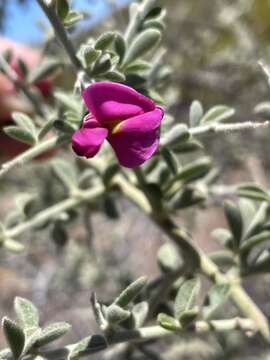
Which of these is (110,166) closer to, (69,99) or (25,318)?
(69,99)

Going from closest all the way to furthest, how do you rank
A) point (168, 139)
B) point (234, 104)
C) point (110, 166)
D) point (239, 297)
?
point (168, 139), point (239, 297), point (110, 166), point (234, 104)

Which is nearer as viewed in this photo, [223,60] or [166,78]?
[166,78]

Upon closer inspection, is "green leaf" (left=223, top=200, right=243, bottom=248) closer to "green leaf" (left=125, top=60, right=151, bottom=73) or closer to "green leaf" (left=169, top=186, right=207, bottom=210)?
"green leaf" (left=169, top=186, right=207, bottom=210)

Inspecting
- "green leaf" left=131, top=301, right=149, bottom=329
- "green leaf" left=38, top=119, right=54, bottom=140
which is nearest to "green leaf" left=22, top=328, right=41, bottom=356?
"green leaf" left=131, top=301, right=149, bottom=329

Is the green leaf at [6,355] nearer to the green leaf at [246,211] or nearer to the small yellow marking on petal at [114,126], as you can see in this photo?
the small yellow marking on petal at [114,126]

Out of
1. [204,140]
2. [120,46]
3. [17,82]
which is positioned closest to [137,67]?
[120,46]

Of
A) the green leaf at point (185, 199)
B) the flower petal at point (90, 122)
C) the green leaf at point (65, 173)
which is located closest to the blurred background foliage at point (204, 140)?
the green leaf at point (65, 173)

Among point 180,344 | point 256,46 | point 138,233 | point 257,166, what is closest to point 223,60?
point 256,46
